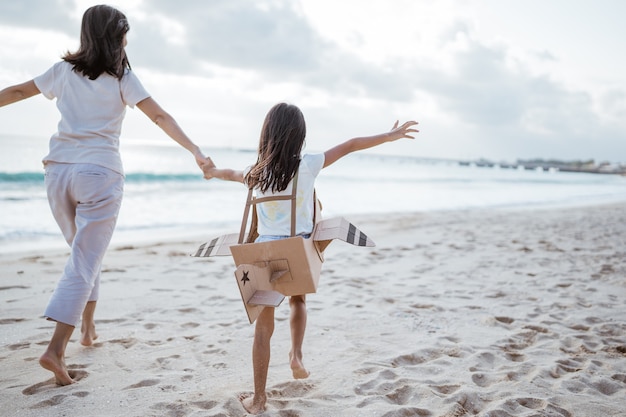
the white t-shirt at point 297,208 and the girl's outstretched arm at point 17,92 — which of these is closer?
the white t-shirt at point 297,208

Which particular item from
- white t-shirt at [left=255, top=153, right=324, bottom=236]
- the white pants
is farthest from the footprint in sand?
white t-shirt at [left=255, top=153, right=324, bottom=236]

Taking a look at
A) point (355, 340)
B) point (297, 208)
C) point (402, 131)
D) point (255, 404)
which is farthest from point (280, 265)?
point (355, 340)

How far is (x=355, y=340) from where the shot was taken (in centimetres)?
356

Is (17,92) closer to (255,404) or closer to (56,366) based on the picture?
(56,366)

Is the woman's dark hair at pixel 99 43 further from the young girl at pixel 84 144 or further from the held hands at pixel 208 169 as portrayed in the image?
the held hands at pixel 208 169

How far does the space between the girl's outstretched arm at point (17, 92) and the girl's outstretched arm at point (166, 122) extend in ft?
1.99

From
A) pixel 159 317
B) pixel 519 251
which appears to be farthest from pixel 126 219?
pixel 519 251

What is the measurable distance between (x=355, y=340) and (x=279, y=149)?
1.77 m

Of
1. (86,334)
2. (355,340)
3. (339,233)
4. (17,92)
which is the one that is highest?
(17,92)

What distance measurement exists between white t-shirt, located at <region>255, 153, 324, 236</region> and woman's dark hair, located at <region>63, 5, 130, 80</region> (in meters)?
1.10

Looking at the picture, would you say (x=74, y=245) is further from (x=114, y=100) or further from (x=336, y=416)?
(x=336, y=416)

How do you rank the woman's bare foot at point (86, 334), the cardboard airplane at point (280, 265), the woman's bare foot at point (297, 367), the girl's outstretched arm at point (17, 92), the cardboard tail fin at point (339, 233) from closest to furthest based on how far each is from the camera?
the cardboard airplane at point (280, 265) < the cardboard tail fin at point (339, 233) < the woman's bare foot at point (297, 367) < the girl's outstretched arm at point (17, 92) < the woman's bare foot at point (86, 334)

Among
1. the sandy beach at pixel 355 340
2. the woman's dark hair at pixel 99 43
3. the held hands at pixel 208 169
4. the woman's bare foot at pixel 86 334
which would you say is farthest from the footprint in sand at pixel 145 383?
the woman's dark hair at pixel 99 43

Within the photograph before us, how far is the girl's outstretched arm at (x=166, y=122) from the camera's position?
272 centimetres
